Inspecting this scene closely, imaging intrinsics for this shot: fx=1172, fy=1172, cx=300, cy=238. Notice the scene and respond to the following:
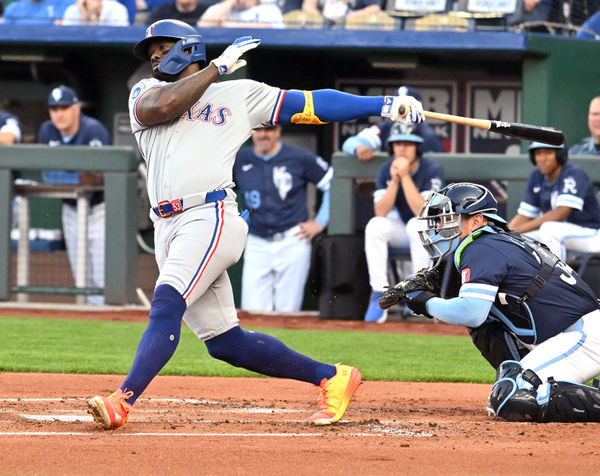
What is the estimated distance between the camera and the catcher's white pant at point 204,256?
473 cm

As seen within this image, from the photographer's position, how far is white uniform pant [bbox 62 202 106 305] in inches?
416

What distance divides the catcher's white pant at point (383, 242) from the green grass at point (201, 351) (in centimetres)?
59

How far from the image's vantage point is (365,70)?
1295cm

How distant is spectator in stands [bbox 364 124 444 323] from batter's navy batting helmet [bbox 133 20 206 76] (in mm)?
4759

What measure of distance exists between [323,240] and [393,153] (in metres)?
0.96

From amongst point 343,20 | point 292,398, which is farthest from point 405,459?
point 343,20

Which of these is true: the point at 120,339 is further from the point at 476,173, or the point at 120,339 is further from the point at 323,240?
the point at 476,173

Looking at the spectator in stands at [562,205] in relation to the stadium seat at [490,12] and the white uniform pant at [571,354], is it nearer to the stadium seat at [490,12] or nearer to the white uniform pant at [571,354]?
the stadium seat at [490,12]

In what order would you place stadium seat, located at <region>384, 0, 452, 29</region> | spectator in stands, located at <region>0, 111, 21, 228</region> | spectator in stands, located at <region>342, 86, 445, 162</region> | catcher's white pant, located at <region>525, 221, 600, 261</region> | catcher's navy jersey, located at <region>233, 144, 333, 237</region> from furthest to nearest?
stadium seat, located at <region>384, 0, 452, 29</region> → spectator in stands, located at <region>0, 111, 21, 228</region> → catcher's navy jersey, located at <region>233, 144, 333, 237</region> → spectator in stands, located at <region>342, 86, 445, 162</region> → catcher's white pant, located at <region>525, 221, 600, 261</region>

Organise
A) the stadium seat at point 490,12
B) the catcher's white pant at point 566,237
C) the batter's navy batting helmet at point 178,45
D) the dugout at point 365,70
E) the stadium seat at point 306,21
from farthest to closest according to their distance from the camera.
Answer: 1. the stadium seat at point 306,21
2. the dugout at point 365,70
3. the stadium seat at point 490,12
4. the catcher's white pant at point 566,237
5. the batter's navy batting helmet at point 178,45

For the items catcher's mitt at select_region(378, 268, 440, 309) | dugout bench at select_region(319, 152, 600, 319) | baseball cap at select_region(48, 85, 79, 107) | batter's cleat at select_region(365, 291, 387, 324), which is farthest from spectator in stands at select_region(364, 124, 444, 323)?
catcher's mitt at select_region(378, 268, 440, 309)

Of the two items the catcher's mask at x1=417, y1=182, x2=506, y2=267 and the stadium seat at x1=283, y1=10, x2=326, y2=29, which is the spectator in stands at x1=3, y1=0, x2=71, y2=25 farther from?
the catcher's mask at x1=417, y1=182, x2=506, y2=267

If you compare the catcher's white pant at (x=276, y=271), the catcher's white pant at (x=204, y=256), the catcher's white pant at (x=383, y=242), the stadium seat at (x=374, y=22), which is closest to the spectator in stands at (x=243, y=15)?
the stadium seat at (x=374, y=22)

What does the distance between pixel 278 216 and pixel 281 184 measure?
293 millimetres
